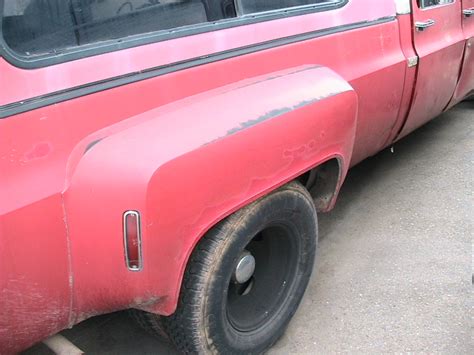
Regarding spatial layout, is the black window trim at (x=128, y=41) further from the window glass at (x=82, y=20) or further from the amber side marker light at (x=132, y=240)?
the amber side marker light at (x=132, y=240)

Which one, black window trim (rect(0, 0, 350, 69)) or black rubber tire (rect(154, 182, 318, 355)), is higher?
black window trim (rect(0, 0, 350, 69))

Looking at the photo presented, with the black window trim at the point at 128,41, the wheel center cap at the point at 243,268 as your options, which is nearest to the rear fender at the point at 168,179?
the black window trim at the point at 128,41

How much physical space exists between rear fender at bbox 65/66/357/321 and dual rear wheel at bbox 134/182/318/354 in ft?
0.40

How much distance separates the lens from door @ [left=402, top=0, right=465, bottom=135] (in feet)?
10.4

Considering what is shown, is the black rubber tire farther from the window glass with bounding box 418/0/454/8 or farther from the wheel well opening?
the window glass with bounding box 418/0/454/8

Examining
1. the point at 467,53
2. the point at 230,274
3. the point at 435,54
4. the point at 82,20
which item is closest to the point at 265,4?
the point at 82,20

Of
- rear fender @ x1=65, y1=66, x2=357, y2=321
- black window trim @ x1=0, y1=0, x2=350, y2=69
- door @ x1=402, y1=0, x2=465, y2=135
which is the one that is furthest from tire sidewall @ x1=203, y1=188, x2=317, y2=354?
door @ x1=402, y1=0, x2=465, y2=135

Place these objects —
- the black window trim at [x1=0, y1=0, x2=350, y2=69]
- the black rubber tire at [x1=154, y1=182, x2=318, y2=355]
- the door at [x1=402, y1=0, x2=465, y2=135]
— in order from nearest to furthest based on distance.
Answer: the black window trim at [x1=0, y1=0, x2=350, y2=69], the black rubber tire at [x1=154, y1=182, x2=318, y2=355], the door at [x1=402, y1=0, x2=465, y2=135]

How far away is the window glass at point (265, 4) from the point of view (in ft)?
7.14

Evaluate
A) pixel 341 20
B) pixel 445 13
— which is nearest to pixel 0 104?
pixel 341 20

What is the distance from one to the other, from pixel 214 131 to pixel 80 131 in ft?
1.39

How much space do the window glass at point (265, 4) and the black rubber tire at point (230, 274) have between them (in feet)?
2.50

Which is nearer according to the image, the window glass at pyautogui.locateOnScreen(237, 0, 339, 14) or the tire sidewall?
the tire sidewall

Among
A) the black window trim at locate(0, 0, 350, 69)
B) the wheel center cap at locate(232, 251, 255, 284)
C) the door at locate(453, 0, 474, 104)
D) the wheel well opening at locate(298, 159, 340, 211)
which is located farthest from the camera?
the door at locate(453, 0, 474, 104)
